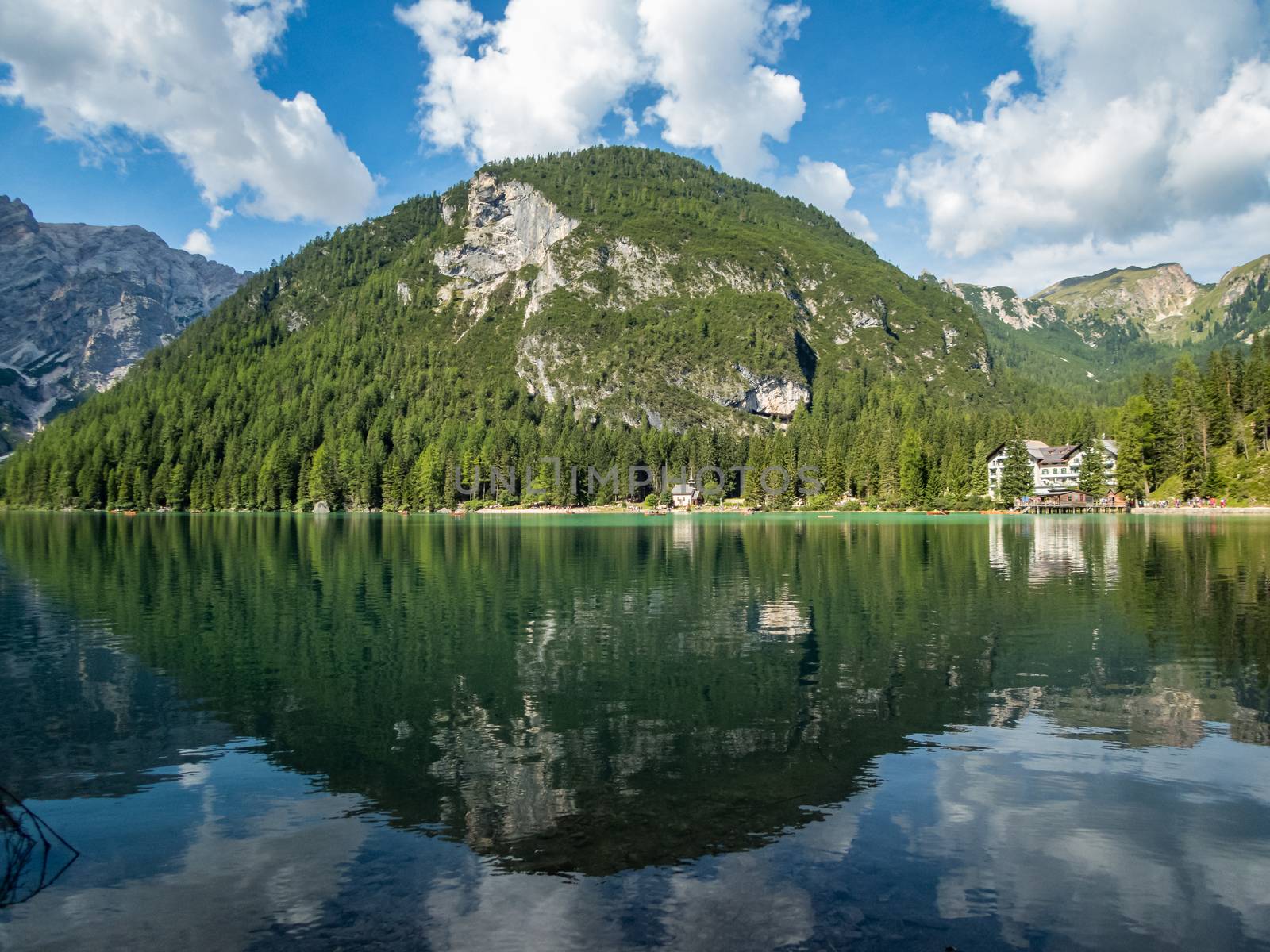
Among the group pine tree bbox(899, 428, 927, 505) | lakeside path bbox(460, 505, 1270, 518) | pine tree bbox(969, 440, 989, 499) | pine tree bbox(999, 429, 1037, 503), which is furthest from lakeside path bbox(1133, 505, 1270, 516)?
pine tree bbox(899, 428, 927, 505)

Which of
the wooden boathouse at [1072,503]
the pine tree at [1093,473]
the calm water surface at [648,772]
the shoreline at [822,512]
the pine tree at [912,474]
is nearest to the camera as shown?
the calm water surface at [648,772]

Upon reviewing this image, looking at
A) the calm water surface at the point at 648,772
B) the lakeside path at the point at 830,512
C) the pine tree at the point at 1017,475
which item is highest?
the pine tree at the point at 1017,475

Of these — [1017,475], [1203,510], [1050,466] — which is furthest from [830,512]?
[1203,510]

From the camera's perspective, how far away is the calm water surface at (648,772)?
10188 mm

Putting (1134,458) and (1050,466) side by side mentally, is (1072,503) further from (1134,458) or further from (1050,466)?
(1050,466)

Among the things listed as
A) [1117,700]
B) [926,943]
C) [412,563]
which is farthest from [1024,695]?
[412,563]

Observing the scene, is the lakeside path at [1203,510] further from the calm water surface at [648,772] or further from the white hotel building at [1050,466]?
the calm water surface at [648,772]

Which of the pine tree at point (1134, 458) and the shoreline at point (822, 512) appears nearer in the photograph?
the shoreline at point (822, 512)

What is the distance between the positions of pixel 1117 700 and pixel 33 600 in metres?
48.6

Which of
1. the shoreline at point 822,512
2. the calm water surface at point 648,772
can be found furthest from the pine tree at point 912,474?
the calm water surface at point 648,772

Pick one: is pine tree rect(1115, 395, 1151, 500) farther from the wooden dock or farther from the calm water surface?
the calm water surface

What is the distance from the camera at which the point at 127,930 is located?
32.5 feet

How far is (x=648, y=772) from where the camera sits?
15.1 metres

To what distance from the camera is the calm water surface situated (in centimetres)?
1019
